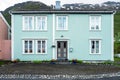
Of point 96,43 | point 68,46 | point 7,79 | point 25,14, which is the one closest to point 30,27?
point 25,14

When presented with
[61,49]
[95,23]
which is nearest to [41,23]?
[61,49]

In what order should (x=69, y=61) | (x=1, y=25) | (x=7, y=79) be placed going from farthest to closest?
(x=1, y=25)
(x=69, y=61)
(x=7, y=79)

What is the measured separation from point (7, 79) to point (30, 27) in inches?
789

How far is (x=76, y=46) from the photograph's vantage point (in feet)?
134

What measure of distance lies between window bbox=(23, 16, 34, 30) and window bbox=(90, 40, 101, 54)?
23.8 ft

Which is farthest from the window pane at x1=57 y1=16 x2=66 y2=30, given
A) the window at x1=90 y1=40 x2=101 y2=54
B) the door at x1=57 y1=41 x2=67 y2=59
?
the window at x1=90 y1=40 x2=101 y2=54

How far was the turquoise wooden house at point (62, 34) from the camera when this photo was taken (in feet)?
133

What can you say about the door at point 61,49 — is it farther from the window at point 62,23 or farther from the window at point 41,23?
the window at point 41,23

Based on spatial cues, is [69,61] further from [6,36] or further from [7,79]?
[7,79]

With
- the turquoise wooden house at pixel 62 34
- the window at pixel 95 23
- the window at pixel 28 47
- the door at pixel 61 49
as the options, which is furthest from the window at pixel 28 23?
the window at pixel 95 23

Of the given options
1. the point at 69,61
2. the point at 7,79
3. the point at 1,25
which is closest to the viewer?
the point at 7,79

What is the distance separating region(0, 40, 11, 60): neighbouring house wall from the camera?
42406 millimetres

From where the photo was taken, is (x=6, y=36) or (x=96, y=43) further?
(x=6, y=36)

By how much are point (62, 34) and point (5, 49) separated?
7.32m
